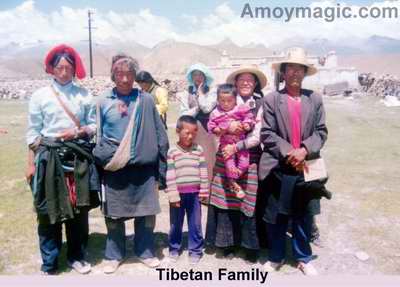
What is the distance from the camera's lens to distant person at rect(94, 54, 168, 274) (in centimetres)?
347

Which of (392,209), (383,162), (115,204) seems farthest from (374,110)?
(115,204)

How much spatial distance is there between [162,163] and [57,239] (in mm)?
1187

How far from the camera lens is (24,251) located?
13.8ft

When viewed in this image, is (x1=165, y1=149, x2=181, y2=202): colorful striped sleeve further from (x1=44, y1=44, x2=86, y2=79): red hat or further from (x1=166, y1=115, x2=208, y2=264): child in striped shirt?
(x1=44, y1=44, x2=86, y2=79): red hat

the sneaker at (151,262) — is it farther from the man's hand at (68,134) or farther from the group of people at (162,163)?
the man's hand at (68,134)

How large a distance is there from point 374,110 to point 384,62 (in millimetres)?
56426

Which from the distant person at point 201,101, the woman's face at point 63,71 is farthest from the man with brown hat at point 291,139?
the woman's face at point 63,71

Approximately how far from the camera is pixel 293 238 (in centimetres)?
374

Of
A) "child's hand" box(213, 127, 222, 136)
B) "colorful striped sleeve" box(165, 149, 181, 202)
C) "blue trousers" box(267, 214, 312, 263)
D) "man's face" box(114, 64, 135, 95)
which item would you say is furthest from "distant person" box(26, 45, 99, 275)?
"blue trousers" box(267, 214, 312, 263)

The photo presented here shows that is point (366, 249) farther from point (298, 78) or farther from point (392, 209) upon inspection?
point (298, 78)

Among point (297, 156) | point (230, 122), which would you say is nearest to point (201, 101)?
point (230, 122)

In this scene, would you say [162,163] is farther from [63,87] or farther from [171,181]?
[63,87]

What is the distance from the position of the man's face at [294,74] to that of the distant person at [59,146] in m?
1.75

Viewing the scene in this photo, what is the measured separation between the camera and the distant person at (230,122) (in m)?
3.59
